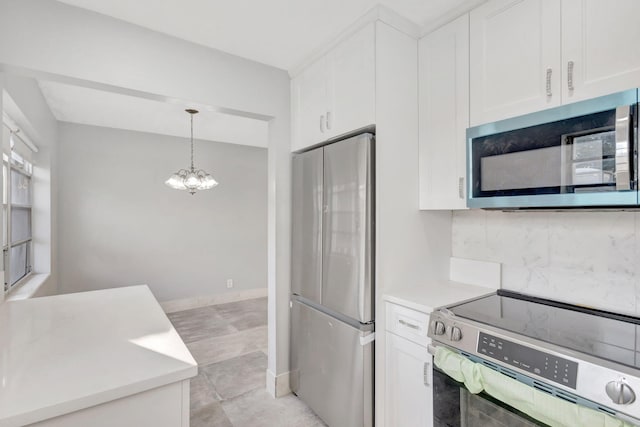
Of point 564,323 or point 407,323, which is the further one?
point 407,323

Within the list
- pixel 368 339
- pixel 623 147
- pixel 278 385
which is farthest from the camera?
pixel 278 385

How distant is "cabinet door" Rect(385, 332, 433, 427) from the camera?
1557mm

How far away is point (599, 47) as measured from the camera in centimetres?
126

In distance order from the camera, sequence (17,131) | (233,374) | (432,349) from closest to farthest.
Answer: (432,349) < (17,131) < (233,374)

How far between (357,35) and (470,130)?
87cm

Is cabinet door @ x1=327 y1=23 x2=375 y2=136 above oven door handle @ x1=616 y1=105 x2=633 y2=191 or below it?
above

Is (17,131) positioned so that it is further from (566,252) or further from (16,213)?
(566,252)

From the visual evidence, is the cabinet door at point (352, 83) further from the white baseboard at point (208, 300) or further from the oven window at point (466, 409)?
the white baseboard at point (208, 300)

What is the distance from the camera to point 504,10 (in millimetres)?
1561

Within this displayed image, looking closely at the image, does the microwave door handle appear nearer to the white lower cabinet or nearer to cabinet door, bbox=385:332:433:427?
the white lower cabinet

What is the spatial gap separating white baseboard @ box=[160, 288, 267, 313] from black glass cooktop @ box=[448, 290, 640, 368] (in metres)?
4.05

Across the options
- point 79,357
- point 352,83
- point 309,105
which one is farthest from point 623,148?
point 79,357

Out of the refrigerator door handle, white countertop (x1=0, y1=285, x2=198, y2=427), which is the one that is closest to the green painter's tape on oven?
the refrigerator door handle

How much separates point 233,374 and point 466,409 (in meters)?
2.04
